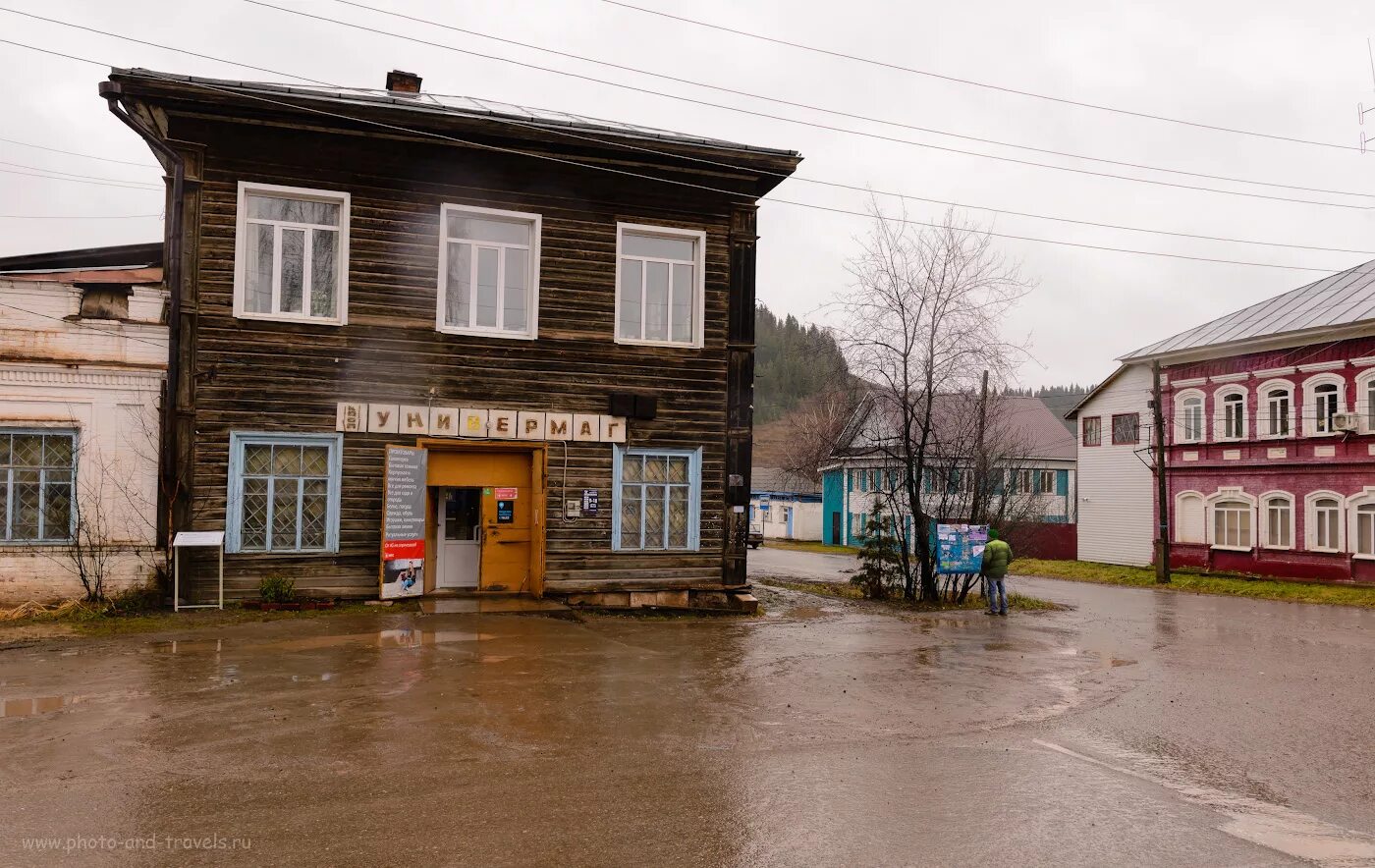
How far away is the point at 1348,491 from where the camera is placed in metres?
29.4

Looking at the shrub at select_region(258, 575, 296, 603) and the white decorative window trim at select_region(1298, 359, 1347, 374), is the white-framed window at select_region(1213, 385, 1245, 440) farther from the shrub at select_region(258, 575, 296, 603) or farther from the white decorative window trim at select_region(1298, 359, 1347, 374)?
the shrub at select_region(258, 575, 296, 603)

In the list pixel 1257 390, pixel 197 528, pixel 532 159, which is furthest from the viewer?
pixel 1257 390

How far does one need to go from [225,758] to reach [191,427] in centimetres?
849

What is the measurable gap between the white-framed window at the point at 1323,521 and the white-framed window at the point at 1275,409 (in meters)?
2.28

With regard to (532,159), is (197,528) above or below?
below

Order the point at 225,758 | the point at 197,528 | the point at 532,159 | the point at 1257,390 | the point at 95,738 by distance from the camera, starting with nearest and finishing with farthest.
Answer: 1. the point at 225,758
2. the point at 95,738
3. the point at 197,528
4. the point at 532,159
5. the point at 1257,390

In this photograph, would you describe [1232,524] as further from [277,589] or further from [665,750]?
[665,750]

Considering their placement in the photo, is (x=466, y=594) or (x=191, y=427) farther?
(x=466, y=594)

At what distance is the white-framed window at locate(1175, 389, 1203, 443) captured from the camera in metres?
35.0

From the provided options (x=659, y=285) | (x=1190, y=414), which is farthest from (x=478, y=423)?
(x=1190, y=414)

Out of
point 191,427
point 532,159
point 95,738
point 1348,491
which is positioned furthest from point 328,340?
point 1348,491

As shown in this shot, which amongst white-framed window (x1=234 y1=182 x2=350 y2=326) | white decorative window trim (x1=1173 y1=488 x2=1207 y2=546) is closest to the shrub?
white-framed window (x1=234 y1=182 x2=350 y2=326)

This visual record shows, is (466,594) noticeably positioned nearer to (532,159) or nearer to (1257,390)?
(532,159)

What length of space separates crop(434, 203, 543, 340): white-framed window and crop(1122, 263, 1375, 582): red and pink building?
25.8 meters
